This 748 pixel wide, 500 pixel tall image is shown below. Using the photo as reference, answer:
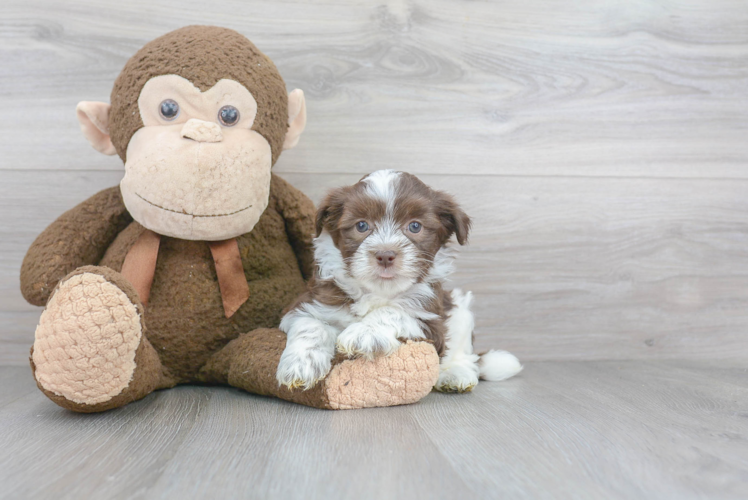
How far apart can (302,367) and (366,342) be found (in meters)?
0.19

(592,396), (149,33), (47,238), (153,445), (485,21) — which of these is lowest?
(592,396)

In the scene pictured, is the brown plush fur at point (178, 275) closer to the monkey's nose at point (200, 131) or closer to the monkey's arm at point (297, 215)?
the monkey's arm at point (297, 215)

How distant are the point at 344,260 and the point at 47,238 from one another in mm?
962

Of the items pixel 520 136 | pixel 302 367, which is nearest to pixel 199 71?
pixel 302 367

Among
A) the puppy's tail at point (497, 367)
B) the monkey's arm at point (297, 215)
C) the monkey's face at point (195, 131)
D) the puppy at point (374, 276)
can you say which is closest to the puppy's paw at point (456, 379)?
the puppy at point (374, 276)

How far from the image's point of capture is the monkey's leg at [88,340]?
4.81 feet

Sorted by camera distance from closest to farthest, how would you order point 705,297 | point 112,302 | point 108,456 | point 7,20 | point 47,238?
1. point 108,456
2. point 112,302
3. point 47,238
4. point 7,20
5. point 705,297

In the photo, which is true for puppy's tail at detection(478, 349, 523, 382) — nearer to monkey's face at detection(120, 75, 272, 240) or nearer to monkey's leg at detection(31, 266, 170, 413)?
monkey's face at detection(120, 75, 272, 240)

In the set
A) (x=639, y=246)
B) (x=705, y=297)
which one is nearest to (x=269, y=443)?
(x=639, y=246)

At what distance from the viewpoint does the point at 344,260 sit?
1788mm

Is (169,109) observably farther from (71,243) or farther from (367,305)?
(367,305)

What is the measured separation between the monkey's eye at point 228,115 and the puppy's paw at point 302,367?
729 millimetres

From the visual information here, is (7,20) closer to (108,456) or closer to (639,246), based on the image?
(108,456)

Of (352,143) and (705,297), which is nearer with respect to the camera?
(352,143)
